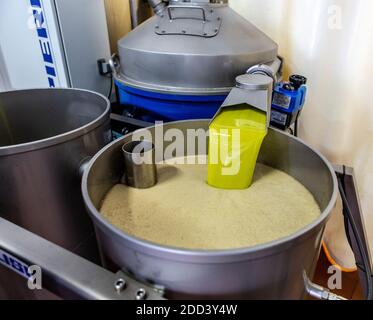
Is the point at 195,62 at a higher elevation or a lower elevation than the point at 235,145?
higher

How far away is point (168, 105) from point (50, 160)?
308 millimetres

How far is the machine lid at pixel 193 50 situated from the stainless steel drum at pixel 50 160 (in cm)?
15

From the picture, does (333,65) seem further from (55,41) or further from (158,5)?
(55,41)

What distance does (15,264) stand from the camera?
47 cm

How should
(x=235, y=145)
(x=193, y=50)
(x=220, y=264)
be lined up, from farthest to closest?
(x=193, y=50)
(x=235, y=145)
(x=220, y=264)

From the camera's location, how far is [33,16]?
0.94m

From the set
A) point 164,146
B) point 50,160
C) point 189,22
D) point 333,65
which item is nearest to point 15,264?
point 50,160

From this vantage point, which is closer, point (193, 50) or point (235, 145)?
point (235, 145)

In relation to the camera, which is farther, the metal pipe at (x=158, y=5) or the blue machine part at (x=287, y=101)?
the metal pipe at (x=158, y=5)

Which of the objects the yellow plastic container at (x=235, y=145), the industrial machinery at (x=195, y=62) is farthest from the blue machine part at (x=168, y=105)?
the yellow plastic container at (x=235, y=145)

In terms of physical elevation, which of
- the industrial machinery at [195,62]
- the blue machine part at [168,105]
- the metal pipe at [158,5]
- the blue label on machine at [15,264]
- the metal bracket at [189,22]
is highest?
the metal pipe at [158,5]

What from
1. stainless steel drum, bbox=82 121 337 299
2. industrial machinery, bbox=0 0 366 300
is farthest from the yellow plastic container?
stainless steel drum, bbox=82 121 337 299

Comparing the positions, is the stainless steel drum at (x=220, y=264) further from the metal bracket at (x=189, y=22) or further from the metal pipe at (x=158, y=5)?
the metal pipe at (x=158, y=5)

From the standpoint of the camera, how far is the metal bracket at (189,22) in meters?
0.74
